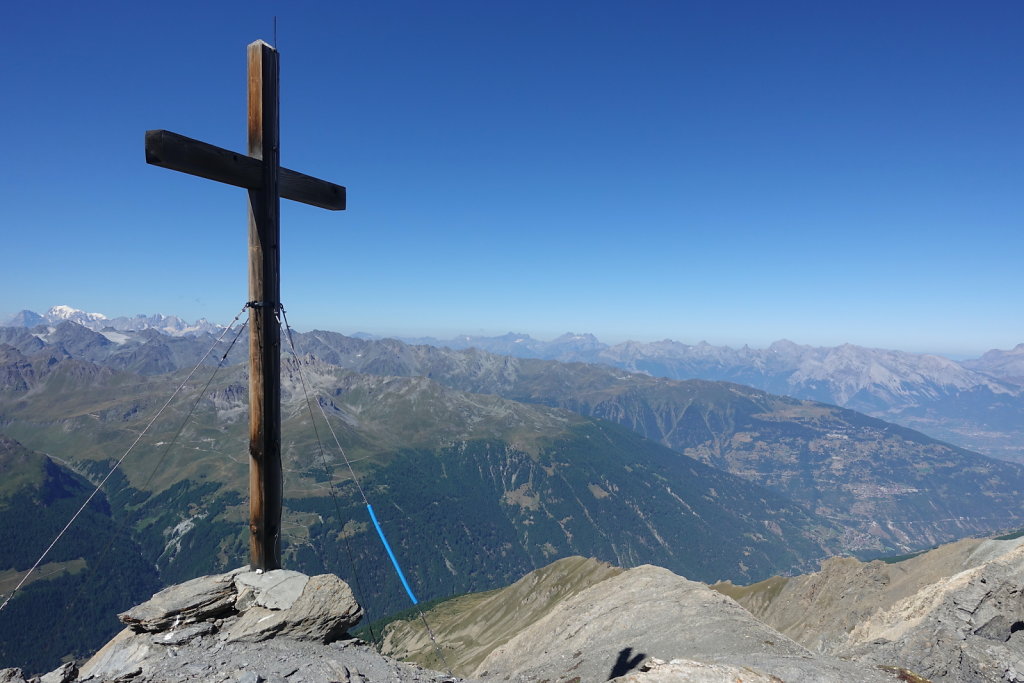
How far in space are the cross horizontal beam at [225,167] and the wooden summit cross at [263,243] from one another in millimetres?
15

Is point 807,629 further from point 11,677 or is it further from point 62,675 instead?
point 11,677

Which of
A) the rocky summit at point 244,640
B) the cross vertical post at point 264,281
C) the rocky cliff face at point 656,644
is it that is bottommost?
the rocky cliff face at point 656,644

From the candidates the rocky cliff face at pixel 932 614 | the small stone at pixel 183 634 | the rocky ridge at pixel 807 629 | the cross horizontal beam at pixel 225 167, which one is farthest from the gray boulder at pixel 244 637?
the rocky cliff face at pixel 932 614

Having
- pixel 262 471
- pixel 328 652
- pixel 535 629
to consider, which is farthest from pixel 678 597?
pixel 262 471

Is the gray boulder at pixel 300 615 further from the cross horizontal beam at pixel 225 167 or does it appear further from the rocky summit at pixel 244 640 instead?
the cross horizontal beam at pixel 225 167

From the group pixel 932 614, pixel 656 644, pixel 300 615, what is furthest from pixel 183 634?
pixel 932 614

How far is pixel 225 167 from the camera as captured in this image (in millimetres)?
8039

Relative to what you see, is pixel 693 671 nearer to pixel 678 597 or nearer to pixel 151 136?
pixel 151 136

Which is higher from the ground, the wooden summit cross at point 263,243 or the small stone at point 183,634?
the wooden summit cross at point 263,243

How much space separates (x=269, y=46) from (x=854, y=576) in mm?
81310

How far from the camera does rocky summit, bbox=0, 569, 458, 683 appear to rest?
28.4ft

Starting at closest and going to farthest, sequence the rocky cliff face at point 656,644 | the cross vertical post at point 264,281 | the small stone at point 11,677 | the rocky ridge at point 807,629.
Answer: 1. the small stone at point 11,677
2. the cross vertical post at point 264,281
3. the rocky cliff face at point 656,644
4. the rocky ridge at point 807,629

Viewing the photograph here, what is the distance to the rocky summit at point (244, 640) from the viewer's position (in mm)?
8648

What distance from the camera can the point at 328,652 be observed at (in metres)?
9.96
